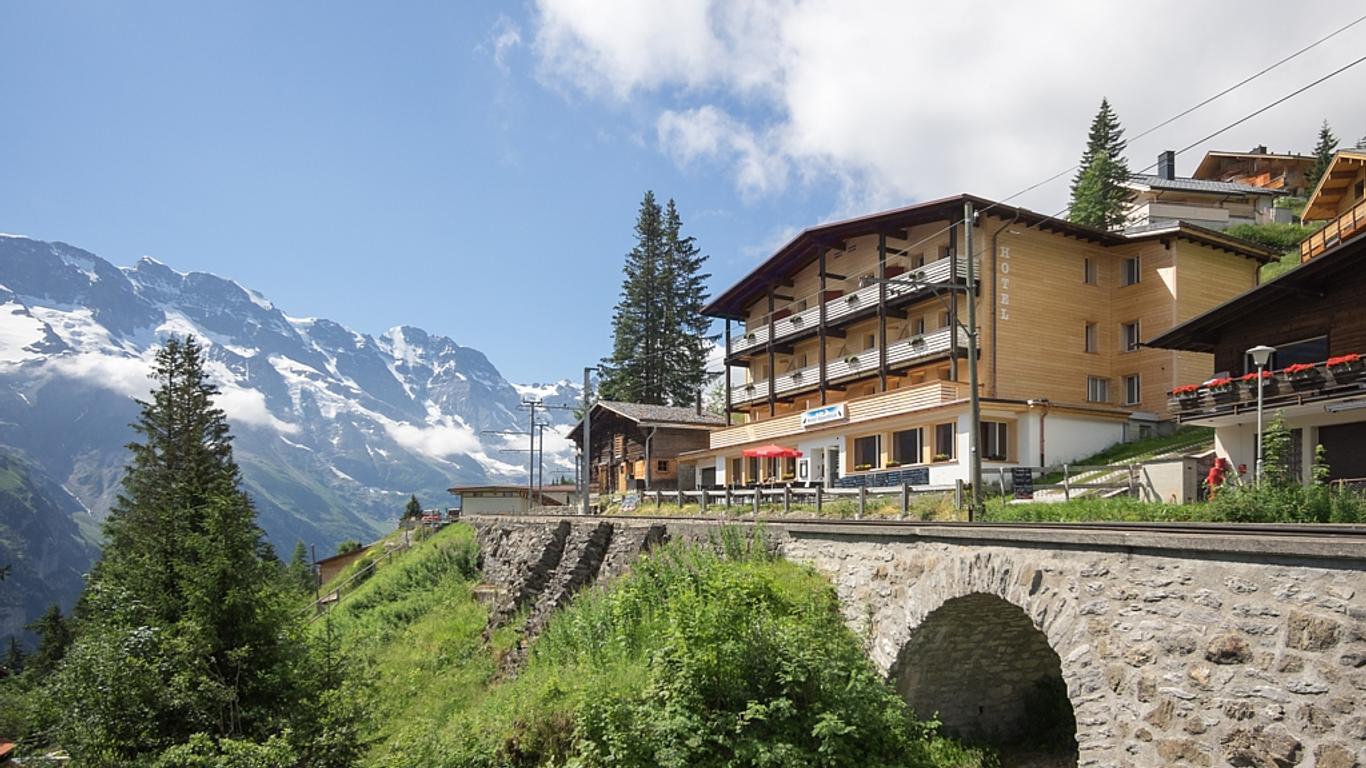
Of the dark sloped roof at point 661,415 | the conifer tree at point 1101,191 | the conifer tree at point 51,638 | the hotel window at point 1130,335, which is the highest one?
the conifer tree at point 1101,191

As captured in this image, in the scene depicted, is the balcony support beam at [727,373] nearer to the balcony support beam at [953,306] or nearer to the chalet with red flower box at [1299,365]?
the balcony support beam at [953,306]

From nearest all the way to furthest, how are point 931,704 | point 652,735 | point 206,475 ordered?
point 652,735 → point 931,704 → point 206,475

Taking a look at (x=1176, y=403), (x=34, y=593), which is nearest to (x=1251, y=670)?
(x=1176, y=403)

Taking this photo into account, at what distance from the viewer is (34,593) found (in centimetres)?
18100

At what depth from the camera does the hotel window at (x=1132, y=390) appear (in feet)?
116

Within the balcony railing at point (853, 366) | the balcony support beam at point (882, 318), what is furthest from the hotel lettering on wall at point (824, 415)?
the balcony railing at point (853, 366)

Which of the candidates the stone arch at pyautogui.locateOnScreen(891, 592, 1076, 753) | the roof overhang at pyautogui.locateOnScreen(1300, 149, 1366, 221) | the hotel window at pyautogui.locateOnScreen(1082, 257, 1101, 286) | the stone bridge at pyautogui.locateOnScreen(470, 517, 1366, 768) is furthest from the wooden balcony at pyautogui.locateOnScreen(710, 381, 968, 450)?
the roof overhang at pyautogui.locateOnScreen(1300, 149, 1366, 221)

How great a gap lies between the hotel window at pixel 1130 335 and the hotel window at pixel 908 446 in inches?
411

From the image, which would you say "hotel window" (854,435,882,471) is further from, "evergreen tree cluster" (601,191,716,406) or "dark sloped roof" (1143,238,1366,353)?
"evergreen tree cluster" (601,191,716,406)

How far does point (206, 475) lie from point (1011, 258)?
2939 centimetres

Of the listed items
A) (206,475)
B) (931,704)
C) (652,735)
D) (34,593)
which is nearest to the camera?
(652,735)

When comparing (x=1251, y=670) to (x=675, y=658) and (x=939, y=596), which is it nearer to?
(x=939, y=596)

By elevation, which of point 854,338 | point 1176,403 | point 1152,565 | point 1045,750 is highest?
point 854,338

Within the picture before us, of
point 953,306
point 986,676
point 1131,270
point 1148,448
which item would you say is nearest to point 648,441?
point 953,306
